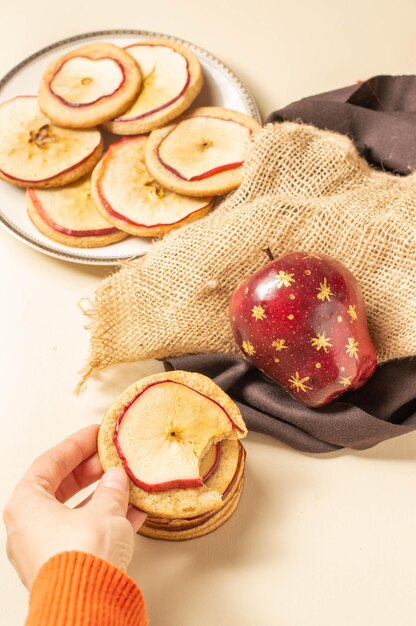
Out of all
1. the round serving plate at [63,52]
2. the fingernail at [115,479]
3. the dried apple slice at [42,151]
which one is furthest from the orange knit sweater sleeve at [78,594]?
the dried apple slice at [42,151]

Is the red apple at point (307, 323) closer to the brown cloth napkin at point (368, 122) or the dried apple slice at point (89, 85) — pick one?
the brown cloth napkin at point (368, 122)

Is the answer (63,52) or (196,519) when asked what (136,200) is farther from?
(196,519)

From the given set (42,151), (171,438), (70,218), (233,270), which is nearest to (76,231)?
(70,218)

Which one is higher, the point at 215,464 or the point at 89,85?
the point at 89,85

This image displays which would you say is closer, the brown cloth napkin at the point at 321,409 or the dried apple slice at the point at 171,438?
the dried apple slice at the point at 171,438

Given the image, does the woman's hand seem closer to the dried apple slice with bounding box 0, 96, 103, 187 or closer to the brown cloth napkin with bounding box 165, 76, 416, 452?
the brown cloth napkin with bounding box 165, 76, 416, 452

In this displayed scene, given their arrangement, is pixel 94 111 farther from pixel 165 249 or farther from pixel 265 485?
pixel 265 485
